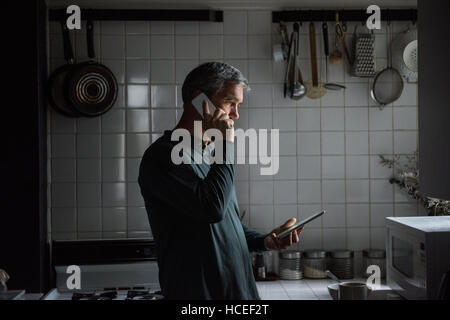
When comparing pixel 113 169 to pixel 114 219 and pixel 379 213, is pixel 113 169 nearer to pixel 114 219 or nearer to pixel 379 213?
pixel 114 219

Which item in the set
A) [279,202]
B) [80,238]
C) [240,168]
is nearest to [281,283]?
[279,202]

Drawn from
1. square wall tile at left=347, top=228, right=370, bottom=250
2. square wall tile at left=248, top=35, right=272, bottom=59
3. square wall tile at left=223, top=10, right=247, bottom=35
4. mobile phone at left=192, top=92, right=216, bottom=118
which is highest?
square wall tile at left=223, top=10, right=247, bottom=35

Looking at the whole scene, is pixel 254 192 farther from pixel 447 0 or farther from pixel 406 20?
pixel 447 0

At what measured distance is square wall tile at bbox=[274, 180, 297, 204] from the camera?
241cm

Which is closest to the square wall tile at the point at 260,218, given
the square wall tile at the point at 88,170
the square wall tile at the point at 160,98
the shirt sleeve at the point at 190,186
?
the square wall tile at the point at 160,98

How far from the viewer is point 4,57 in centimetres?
218

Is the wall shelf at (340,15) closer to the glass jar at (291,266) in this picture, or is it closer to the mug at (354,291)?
the glass jar at (291,266)

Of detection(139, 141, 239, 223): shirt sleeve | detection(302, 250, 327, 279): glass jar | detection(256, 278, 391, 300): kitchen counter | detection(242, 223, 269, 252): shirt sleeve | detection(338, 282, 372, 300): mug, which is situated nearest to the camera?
detection(139, 141, 239, 223): shirt sleeve

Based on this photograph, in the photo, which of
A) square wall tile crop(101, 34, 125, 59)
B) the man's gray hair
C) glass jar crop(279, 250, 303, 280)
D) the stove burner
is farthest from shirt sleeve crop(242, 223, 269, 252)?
square wall tile crop(101, 34, 125, 59)

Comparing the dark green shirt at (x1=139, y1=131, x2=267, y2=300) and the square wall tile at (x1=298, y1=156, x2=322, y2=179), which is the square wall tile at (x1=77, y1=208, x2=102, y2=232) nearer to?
the square wall tile at (x1=298, y1=156, x2=322, y2=179)

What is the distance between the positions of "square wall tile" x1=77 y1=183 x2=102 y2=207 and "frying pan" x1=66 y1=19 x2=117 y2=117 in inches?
11.9

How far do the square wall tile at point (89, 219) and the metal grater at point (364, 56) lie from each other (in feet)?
4.10

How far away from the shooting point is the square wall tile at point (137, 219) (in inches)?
93.7

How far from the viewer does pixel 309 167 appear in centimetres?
242
